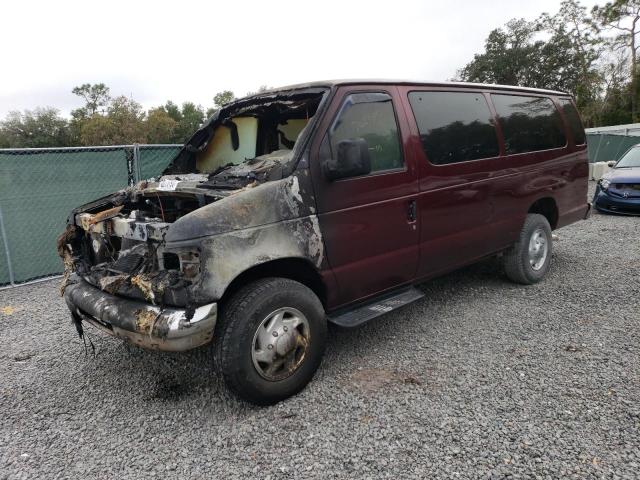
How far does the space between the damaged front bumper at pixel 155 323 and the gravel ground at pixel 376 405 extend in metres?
0.61

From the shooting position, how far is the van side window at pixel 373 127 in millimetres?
3254

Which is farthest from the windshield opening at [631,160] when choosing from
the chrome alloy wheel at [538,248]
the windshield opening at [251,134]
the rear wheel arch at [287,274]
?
the rear wheel arch at [287,274]

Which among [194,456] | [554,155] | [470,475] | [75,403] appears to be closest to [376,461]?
[470,475]

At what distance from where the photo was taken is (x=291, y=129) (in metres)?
4.12

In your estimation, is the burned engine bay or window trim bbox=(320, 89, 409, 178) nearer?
the burned engine bay

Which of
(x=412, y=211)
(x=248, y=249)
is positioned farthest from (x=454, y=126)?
(x=248, y=249)

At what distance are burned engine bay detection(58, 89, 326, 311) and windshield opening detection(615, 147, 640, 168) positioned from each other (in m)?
9.35

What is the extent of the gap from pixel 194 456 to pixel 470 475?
1.52 meters

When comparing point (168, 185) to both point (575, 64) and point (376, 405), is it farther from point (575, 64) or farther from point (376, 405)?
point (575, 64)

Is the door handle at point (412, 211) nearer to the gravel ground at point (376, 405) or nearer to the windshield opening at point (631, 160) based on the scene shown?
the gravel ground at point (376, 405)

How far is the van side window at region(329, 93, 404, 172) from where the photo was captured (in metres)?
3.25

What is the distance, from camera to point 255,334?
9.21ft

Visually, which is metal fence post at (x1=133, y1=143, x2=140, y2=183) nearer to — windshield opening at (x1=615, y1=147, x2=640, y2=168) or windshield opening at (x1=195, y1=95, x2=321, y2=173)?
windshield opening at (x1=195, y1=95, x2=321, y2=173)

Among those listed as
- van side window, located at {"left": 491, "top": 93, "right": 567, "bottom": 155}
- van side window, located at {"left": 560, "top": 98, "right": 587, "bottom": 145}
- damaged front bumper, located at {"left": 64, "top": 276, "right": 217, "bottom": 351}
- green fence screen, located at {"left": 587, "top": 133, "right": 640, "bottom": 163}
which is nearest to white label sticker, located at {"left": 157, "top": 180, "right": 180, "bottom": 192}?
damaged front bumper, located at {"left": 64, "top": 276, "right": 217, "bottom": 351}
